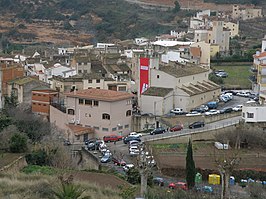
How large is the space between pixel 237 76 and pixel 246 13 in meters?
32.5

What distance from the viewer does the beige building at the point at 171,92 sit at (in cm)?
3097

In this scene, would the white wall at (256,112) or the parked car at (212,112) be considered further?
the parked car at (212,112)

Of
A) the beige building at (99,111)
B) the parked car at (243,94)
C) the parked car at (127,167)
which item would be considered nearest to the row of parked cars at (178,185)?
the parked car at (127,167)

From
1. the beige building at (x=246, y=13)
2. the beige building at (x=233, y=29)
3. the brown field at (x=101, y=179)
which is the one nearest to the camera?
the brown field at (x=101, y=179)

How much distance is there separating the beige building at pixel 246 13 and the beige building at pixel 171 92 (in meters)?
41.5

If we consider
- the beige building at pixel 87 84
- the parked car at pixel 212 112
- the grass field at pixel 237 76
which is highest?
the beige building at pixel 87 84

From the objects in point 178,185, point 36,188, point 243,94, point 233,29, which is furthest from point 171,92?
point 233,29

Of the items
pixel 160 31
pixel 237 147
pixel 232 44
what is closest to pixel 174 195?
pixel 237 147

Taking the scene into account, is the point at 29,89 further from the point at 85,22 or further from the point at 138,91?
the point at 85,22

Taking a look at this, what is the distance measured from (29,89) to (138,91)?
5.94 meters

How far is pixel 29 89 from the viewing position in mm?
33000

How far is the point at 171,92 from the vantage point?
3147cm

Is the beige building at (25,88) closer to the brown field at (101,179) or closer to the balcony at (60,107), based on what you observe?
the balcony at (60,107)

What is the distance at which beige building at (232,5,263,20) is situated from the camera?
7319cm
